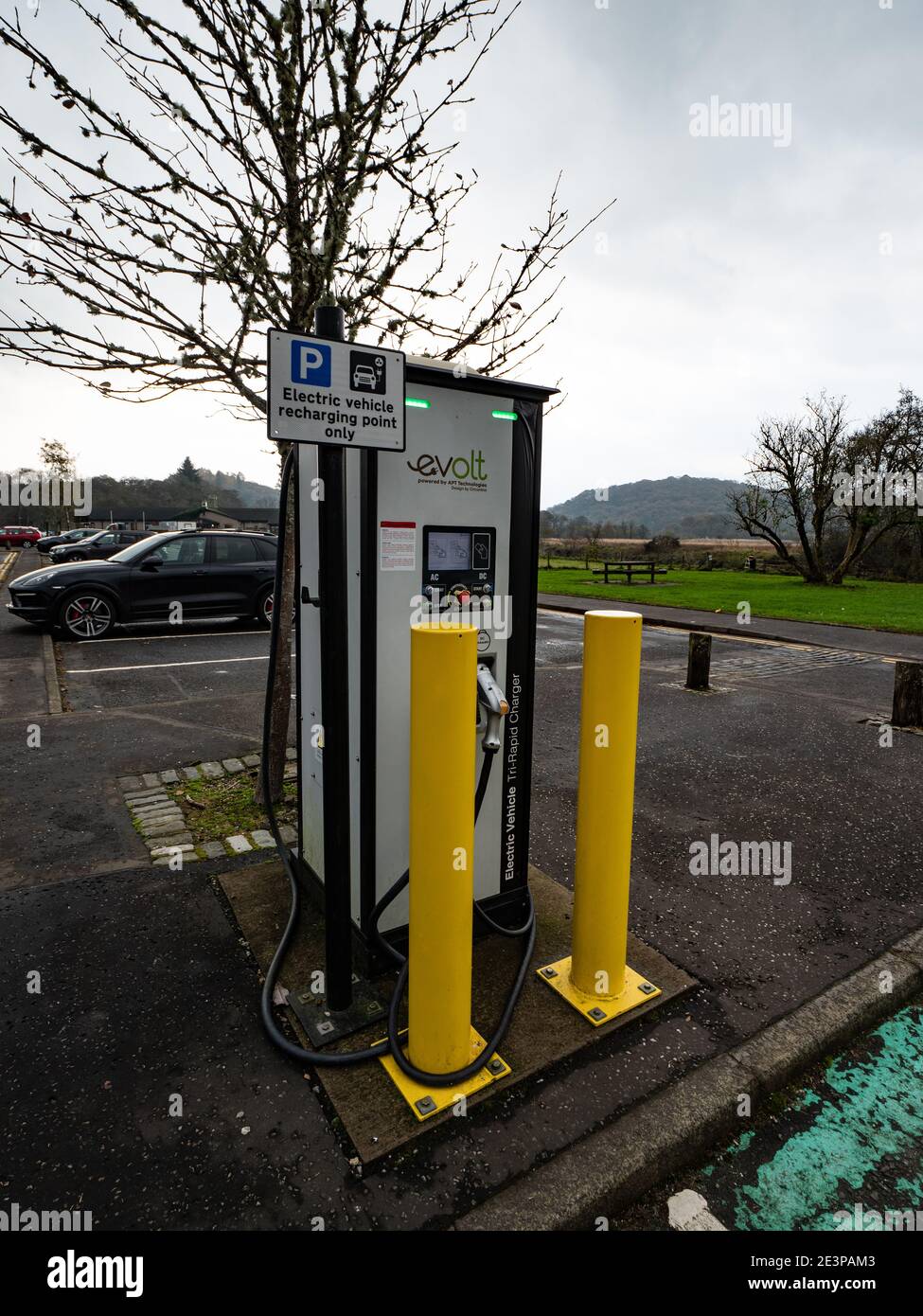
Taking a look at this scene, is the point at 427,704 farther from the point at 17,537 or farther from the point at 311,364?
the point at 17,537

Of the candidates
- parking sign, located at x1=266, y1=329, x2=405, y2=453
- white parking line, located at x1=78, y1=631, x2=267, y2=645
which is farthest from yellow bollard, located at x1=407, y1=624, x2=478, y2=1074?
white parking line, located at x1=78, y1=631, x2=267, y2=645

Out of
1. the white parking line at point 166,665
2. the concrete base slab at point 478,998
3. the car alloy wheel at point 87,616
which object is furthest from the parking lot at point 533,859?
the car alloy wheel at point 87,616

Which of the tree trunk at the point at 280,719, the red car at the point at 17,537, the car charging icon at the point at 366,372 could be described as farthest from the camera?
the red car at the point at 17,537

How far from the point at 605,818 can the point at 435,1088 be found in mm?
1013

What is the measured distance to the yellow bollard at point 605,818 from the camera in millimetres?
2289

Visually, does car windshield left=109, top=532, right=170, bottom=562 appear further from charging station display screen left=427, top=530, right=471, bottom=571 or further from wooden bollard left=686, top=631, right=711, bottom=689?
charging station display screen left=427, top=530, right=471, bottom=571

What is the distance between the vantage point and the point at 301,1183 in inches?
70.0

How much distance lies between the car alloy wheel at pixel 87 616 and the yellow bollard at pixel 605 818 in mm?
9268

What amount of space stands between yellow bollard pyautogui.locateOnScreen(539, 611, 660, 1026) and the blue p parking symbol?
1148mm

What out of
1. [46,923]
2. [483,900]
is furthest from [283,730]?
[483,900]

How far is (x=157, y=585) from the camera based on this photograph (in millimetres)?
10047

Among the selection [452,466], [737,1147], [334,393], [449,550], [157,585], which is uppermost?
[334,393]

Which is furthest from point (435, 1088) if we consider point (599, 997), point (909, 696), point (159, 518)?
point (159, 518)

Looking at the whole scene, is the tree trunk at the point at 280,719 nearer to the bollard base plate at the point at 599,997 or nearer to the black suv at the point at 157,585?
the bollard base plate at the point at 599,997
